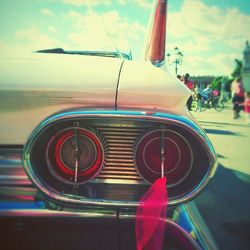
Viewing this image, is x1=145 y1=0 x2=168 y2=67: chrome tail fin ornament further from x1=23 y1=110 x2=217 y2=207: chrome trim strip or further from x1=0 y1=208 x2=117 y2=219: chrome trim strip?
x1=0 y1=208 x2=117 y2=219: chrome trim strip

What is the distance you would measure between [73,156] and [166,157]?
0.40 meters

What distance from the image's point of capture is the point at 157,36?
2.16 m

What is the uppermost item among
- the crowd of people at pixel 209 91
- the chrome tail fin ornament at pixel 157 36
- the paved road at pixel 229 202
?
the chrome tail fin ornament at pixel 157 36

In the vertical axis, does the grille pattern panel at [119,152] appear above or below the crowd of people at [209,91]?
below

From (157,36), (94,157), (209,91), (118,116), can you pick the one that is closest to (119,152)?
(94,157)

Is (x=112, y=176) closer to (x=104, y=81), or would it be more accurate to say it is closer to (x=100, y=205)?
(x=100, y=205)

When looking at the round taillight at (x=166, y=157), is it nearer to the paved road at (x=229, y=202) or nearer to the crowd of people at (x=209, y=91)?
the crowd of people at (x=209, y=91)

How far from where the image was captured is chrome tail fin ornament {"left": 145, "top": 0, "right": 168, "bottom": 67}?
2.10 m

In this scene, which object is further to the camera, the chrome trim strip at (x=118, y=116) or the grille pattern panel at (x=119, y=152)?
the grille pattern panel at (x=119, y=152)

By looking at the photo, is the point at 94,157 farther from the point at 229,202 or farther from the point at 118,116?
the point at 229,202

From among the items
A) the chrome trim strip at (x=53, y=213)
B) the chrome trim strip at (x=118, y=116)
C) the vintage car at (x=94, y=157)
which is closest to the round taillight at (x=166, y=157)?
the vintage car at (x=94, y=157)

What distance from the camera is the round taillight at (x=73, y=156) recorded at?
3.82 feet

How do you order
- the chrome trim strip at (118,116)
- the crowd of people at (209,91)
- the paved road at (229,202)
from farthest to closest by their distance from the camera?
the paved road at (229,202)
the crowd of people at (209,91)
the chrome trim strip at (118,116)

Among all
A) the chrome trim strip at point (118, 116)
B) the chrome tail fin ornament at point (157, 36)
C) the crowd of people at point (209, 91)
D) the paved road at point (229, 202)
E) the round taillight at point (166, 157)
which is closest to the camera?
the chrome trim strip at point (118, 116)
